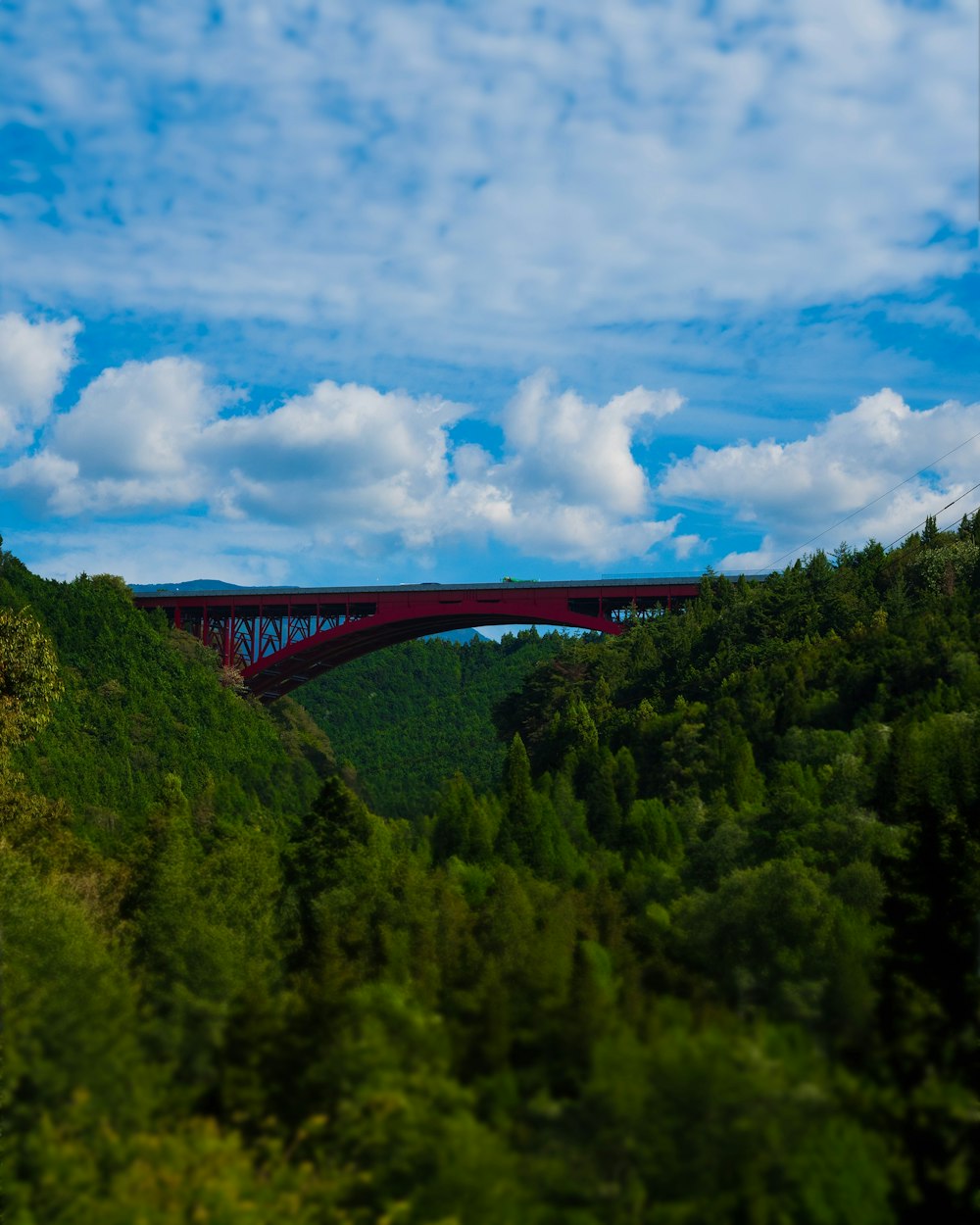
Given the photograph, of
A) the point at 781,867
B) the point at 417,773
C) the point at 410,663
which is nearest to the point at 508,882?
the point at 781,867

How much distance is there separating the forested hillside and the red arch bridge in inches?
1119

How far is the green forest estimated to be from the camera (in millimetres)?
13602

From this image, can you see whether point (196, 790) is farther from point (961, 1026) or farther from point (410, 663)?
point (410, 663)

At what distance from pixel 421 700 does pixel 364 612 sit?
55.2 m

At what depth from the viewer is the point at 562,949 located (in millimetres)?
22625

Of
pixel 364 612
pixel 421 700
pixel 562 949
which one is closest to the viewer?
pixel 562 949

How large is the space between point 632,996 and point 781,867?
1547cm

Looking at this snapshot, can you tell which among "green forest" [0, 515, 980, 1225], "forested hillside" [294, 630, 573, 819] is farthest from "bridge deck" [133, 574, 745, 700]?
"forested hillside" [294, 630, 573, 819]

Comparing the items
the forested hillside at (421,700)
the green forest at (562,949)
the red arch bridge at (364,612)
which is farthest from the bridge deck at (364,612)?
the forested hillside at (421,700)

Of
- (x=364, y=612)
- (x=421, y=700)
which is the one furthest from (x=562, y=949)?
(x=421, y=700)

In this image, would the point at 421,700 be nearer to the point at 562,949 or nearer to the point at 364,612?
the point at 364,612

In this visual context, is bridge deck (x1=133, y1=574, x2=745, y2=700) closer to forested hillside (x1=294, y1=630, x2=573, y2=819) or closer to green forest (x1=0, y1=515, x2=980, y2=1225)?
green forest (x1=0, y1=515, x2=980, y2=1225)

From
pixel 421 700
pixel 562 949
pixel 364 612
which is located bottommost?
pixel 562 949

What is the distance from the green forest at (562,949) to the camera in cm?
1360
